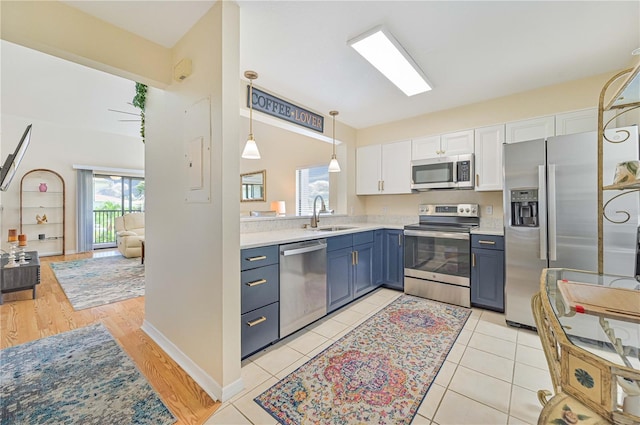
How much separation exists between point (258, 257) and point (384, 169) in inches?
103

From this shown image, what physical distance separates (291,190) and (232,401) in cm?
544

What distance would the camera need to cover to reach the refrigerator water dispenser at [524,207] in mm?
2441

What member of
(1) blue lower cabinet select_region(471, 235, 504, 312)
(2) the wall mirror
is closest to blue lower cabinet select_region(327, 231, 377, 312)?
(1) blue lower cabinet select_region(471, 235, 504, 312)

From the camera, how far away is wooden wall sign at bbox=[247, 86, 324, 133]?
2756mm

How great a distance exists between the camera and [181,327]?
198cm

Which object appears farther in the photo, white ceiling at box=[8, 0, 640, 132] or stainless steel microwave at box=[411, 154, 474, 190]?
stainless steel microwave at box=[411, 154, 474, 190]

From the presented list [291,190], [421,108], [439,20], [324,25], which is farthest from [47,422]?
[291,190]

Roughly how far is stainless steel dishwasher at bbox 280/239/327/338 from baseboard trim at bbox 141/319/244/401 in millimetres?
629

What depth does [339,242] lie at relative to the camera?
9.32ft

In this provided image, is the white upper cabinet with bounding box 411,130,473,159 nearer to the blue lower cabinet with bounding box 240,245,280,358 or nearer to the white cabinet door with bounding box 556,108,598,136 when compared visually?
the white cabinet door with bounding box 556,108,598,136

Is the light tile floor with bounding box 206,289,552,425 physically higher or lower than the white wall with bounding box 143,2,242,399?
lower

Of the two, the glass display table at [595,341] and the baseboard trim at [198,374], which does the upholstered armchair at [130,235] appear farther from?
the glass display table at [595,341]

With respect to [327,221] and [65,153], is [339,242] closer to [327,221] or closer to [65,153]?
[327,221]

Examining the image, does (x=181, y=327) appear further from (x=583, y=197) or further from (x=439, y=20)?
(x=583, y=197)
